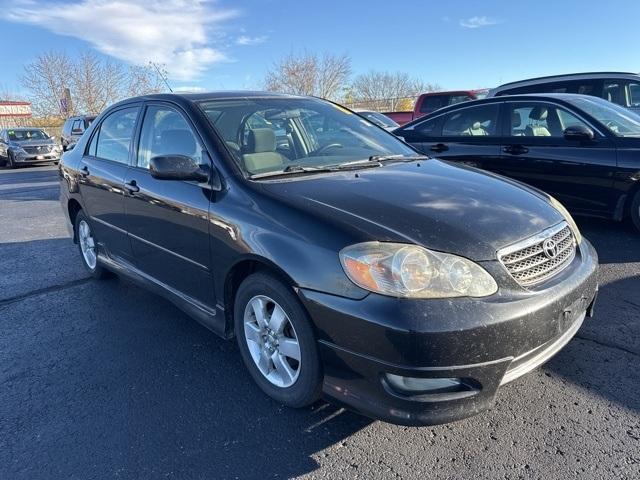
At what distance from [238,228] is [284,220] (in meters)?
0.33

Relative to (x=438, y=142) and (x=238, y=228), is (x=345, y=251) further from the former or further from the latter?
(x=438, y=142)

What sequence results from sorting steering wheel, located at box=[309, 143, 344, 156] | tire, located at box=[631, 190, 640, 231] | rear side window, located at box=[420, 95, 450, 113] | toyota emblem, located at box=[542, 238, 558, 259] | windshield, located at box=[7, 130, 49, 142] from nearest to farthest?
toyota emblem, located at box=[542, 238, 558, 259]
steering wheel, located at box=[309, 143, 344, 156]
tire, located at box=[631, 190, 640, 231]
rear side window, located at box=[420, 95, 450, 113]
windshield, located at box=[7, 130, 49, 142]

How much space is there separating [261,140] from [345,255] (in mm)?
1333

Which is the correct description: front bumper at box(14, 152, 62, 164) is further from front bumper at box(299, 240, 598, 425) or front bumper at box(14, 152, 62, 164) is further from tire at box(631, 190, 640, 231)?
front bumper at box(299, 240, 598, 425)

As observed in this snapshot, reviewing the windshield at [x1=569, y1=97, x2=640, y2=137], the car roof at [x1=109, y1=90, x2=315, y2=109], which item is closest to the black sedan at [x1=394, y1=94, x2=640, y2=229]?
the windshield at [x1=569, y1=97, x2=640, y2=137]

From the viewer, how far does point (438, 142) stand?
6434 millimetres

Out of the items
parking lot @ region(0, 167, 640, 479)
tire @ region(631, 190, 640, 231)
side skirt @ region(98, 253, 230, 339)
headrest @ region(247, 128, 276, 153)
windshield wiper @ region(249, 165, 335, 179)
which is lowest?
parking lot @ region(0, 167, 640, 479)

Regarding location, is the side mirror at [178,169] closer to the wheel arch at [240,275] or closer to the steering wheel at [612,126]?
the wheel arch at [240,275]

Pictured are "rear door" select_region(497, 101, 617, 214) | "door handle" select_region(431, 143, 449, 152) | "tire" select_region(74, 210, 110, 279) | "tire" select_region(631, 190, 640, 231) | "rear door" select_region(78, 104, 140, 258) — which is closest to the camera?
"rear door" select_region(78, 104, 140, 258)

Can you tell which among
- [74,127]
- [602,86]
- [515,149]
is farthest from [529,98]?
[74,127]

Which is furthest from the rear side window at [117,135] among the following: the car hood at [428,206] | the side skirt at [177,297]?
the car hood at [428,206]

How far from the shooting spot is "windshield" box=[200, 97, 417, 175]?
304 centimetres

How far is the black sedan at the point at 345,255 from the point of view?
203 cm

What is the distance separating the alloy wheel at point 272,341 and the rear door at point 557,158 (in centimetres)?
416
